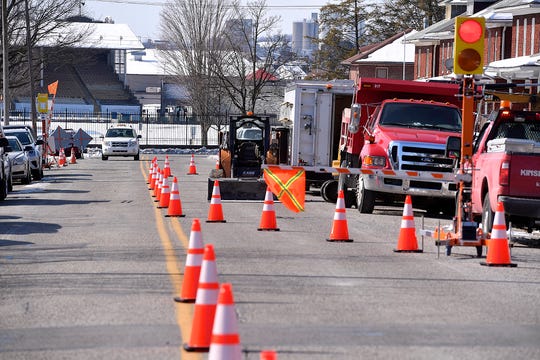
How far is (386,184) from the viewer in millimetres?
22938

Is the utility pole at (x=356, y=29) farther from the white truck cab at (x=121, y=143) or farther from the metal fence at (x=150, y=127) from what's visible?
the white truck cab at (x=121, y=143)

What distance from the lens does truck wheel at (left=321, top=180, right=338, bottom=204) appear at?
26953 millimetres

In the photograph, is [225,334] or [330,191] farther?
[330,191]

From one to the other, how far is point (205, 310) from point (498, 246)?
680cm

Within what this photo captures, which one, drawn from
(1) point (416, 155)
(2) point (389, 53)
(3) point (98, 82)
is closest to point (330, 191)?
(1) point (416, 155)

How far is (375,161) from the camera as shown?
76.2 feet

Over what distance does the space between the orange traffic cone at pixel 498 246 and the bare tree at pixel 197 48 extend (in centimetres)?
6272

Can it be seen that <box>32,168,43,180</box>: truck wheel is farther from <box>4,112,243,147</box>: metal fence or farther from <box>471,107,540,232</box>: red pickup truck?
<box>4,112,243,147</box>: metal fence

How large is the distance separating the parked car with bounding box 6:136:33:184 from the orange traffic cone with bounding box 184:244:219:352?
25707 mm

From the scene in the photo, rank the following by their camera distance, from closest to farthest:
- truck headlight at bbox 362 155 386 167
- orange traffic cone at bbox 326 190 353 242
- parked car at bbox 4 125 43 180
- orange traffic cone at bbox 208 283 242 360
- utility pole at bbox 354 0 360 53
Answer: orange traffic cone at bbox 208 283 242 360
orange traffic cone at bbox 326 190 353 242
truck headlight at bbox 362 155 386 167
parked car at bbox 4 125 43 180
utility pole at bbox 354 0 360 53

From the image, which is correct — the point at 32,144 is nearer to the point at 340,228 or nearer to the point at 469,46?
the point at 340,228

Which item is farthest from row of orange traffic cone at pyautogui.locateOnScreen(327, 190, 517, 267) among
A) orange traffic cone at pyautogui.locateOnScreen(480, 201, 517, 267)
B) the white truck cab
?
the white truck cab

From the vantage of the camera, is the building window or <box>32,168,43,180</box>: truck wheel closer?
<box>32,168,43,180</box>: truck wheel

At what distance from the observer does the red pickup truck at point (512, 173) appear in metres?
16.4
